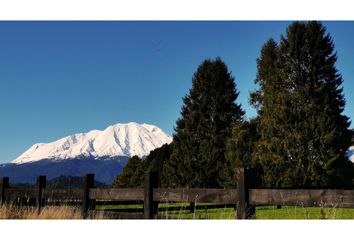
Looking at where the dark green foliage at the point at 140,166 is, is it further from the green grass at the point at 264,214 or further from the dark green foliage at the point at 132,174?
the green grass at the point at 264,214

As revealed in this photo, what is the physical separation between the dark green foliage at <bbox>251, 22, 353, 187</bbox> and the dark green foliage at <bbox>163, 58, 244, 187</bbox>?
7857 millimetres

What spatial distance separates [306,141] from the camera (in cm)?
3531

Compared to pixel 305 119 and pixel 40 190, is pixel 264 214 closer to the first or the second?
pixel 40 190

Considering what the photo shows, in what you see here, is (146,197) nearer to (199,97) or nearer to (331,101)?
(331,101)

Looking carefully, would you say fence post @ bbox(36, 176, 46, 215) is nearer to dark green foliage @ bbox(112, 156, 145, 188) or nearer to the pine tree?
the pine tree

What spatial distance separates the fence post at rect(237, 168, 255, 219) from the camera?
769 centimetres

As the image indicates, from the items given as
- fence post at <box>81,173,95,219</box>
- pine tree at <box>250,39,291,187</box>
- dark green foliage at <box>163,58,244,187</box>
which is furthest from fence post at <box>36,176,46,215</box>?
dark green foliage at <box>163,58,244,187</box>

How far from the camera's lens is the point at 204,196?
842cm

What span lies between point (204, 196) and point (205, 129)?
131ft

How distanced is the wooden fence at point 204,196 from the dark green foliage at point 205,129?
32.9 m

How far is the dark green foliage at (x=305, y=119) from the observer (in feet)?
114

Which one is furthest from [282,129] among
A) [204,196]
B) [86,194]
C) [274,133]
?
[204,196]
